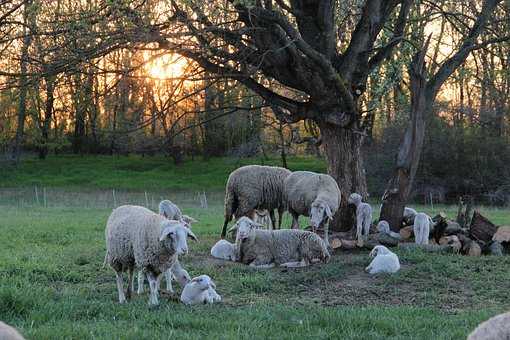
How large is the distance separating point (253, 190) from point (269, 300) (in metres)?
5.83

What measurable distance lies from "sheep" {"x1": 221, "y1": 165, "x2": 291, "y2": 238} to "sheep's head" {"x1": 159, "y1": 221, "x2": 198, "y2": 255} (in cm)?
621

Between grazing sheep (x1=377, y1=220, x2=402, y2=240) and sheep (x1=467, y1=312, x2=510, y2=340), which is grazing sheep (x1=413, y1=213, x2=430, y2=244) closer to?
grazing sheep (x1=377, y1=220, x2=402, y2=240)

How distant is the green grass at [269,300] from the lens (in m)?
6.84

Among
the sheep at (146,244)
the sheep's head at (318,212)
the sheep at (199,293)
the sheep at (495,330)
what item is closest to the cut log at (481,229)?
the sheep's head at (318,212)

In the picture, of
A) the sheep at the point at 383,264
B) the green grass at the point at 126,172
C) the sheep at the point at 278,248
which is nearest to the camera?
the sheep at the point at 383,264

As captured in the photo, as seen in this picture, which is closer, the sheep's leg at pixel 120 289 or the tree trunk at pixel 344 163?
the sheep's leg at pixel 120 289

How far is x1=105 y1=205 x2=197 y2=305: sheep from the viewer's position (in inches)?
322

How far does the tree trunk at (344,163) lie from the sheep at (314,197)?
560 mm

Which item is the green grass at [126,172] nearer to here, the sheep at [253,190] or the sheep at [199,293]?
the sheep at [253,190]

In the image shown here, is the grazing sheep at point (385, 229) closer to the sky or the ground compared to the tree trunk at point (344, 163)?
closer to the ground

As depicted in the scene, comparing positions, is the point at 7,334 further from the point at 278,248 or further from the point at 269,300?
the point at 278,248

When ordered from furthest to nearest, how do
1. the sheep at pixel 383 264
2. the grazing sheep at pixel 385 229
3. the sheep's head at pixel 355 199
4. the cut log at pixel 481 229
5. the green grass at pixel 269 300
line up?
the grazing sheep at pixel 385 229, the sheep's head at pixel 355 199, the cut log at pixel 481 229, the sheep at pixel 383 264, the green grass at pixel 269 300

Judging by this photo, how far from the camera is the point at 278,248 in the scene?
38.0 feet

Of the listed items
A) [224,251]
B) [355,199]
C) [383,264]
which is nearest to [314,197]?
[355,199]
